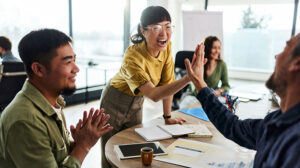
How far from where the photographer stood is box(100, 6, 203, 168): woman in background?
1810 mm

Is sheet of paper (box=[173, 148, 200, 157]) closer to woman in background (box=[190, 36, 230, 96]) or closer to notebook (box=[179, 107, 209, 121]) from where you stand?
notebook (box=[179, 107, 209, 121])

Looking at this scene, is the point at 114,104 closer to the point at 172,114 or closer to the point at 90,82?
the point at 172,114

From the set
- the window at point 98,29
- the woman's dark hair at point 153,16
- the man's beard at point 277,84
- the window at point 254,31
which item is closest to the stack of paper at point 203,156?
the man's beard at point 277,84

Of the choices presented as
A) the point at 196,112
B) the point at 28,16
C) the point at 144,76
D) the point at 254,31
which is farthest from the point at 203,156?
the point at 254,31

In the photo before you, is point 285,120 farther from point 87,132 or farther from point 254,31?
point 254,31

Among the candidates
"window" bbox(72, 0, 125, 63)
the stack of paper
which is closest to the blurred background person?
"window" bbox(72, 0, 125, 63)

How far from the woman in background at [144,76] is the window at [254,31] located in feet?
16.5

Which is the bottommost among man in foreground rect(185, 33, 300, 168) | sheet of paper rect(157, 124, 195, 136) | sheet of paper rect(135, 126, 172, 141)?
sheet of paper rect(135, 126, 172, 141)

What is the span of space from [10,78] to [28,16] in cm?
168

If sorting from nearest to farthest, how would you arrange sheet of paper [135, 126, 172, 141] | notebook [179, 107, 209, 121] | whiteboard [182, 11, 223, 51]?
sheet of paper [135, 126, 172, 141], notebook [179, 107, 209, 121], whiteboard [182, 11, 223, 51]

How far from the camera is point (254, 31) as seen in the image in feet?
23.0

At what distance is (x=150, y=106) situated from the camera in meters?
5.41

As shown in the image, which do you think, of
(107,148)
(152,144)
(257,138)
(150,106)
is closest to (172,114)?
(152,144)

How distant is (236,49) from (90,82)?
401 centimetres
